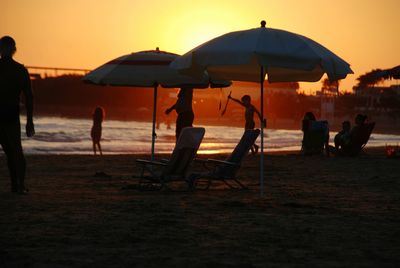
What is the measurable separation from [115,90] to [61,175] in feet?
414

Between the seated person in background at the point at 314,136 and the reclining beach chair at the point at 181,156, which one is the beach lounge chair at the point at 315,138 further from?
the reclining beach chair at the point at 181,156

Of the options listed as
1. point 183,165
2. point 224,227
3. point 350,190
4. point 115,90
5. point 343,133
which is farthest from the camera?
point 115,90

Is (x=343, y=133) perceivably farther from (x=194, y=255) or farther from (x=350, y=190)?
(x=194, y=255)

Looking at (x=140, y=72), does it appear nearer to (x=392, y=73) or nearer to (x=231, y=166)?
(x=231, y=166)

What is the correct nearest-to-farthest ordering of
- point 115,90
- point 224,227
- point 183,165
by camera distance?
point 224,227, point 183,165, point 115,90

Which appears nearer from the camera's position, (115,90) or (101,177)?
(101,177)

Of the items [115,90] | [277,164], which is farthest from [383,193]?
[115,90]

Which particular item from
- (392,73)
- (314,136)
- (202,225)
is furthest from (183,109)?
(202,225)

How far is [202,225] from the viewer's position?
8.56 metres

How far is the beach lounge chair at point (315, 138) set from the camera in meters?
22.2

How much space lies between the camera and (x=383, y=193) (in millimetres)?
12219

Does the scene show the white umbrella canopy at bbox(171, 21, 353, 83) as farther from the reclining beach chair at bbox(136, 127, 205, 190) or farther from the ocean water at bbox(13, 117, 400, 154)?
the ocean water at bbox(13, 117, 400, 154)

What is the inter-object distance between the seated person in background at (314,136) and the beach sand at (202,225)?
770 centimetres

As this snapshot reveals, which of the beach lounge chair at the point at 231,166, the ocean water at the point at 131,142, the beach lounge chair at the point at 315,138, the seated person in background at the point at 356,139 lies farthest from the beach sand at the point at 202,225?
the ocean water at the point at 131,142
